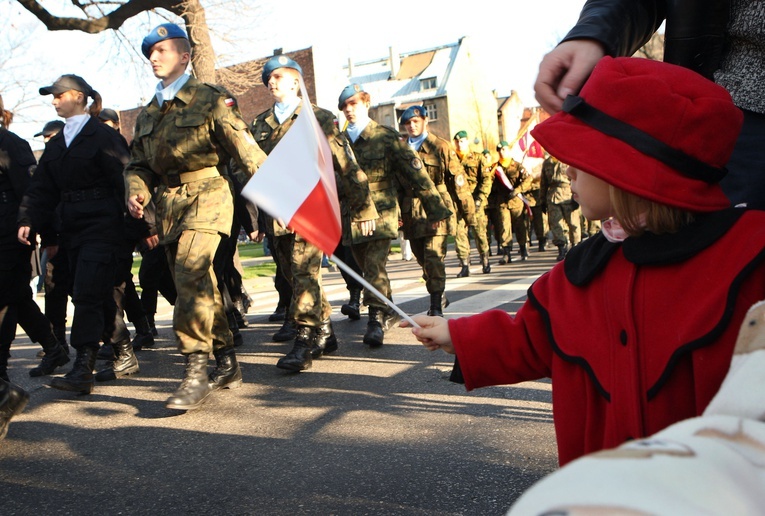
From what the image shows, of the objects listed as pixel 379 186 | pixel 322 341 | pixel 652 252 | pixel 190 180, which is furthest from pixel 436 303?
pixel 652 252

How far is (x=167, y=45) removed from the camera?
209 inches

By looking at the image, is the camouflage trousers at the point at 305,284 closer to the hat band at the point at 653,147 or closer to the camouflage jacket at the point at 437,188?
the camouflage jacket at the point at 437,188

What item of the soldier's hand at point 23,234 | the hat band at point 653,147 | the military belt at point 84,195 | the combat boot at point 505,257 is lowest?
the combat boot at point 505,257

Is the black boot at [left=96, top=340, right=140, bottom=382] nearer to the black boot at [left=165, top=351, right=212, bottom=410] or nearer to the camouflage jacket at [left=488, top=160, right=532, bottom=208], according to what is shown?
the black boot at [left=165, top=351, right=212, bottom=410]

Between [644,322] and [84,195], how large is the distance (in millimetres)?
5204

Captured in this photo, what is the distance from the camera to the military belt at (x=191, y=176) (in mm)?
5258

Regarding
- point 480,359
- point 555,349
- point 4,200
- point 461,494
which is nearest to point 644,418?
point 555,349

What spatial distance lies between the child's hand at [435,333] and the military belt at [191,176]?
3.45m

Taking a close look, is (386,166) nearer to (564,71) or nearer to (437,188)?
(437,188)

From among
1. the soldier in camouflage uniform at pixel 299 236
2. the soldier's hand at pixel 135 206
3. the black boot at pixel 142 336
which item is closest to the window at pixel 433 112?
the black boot at pixel 142 336

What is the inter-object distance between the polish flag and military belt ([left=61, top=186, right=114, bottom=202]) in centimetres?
366

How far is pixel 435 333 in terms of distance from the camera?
204 cm

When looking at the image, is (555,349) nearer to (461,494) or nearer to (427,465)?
(461,494)

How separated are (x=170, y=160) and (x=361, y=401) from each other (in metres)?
1.98
